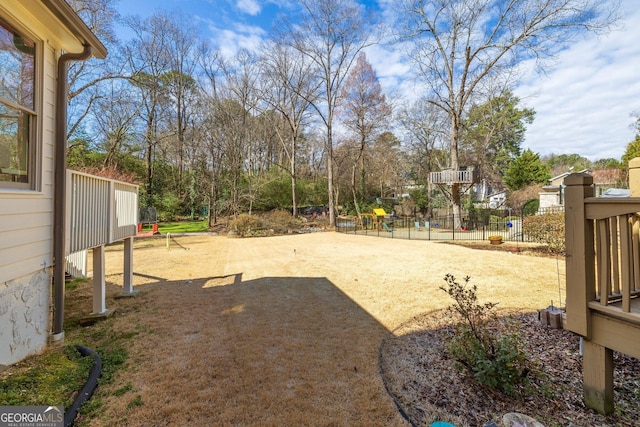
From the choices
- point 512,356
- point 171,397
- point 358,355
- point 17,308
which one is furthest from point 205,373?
point 512,356

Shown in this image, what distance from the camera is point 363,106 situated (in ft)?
79.3

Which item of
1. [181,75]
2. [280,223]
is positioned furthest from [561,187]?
[181,75]

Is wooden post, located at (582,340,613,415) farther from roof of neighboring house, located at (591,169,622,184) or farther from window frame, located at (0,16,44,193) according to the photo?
roof of neighboring house, located at (591,169,622,184)

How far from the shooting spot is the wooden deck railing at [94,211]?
3473mm

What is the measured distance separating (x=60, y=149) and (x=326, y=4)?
2187 cm

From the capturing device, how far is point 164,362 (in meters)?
2.98

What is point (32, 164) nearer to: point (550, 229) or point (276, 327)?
point (276, 327)

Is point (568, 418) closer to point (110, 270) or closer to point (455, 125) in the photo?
point (110, 270)

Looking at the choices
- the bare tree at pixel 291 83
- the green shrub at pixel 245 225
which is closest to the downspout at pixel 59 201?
the green shrub at pixel 245 225

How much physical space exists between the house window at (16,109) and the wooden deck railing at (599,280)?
4.97 meters

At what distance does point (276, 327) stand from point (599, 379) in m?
3.33

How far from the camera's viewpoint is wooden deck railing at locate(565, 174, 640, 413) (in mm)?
2049

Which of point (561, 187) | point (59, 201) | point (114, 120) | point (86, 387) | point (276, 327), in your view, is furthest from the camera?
point (114, 120)

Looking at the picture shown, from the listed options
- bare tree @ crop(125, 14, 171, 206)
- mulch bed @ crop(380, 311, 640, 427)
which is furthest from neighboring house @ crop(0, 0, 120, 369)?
bare tree @ crop(125, 14, 171, 206)
